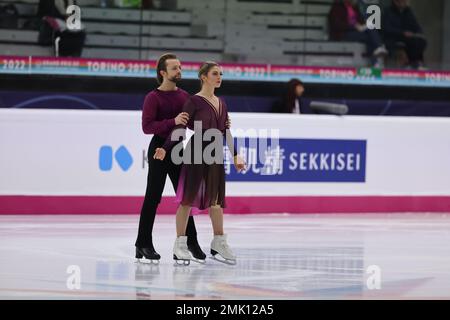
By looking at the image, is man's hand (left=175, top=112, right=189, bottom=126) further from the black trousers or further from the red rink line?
the red rink line

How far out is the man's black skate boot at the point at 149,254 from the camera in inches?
327

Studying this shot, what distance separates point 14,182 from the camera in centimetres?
1150

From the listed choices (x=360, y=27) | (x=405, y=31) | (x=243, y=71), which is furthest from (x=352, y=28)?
(x=243, y=71)

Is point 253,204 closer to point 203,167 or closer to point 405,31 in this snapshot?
point 405,31

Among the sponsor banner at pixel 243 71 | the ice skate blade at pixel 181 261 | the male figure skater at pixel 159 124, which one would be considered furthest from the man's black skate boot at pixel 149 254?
the sponsor banner at pixel 243 71

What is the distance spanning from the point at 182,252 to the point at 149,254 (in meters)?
0.27

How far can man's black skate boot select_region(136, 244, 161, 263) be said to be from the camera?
8305 millimetres

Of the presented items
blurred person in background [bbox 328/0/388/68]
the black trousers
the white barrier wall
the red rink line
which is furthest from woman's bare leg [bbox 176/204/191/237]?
blurred person in background [bbox 328/0/388/68]

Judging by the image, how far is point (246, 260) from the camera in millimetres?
8703

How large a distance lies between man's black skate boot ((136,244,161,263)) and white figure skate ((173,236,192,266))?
0.48ft

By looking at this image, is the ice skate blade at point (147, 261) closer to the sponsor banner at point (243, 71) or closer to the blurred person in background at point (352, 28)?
the sponsor banner at point (243, 71)
